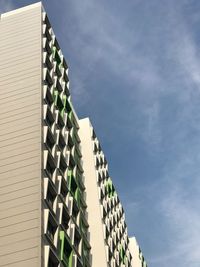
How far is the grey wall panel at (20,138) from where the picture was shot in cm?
3005

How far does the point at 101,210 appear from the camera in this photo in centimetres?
4706

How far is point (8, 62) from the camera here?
46219 mm

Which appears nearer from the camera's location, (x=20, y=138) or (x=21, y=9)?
(x=20, y=138)

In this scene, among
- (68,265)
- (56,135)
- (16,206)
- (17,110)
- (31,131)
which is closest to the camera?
(16,206)

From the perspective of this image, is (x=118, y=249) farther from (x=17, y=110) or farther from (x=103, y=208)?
(x=17, y=110)

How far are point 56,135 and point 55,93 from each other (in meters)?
6.25

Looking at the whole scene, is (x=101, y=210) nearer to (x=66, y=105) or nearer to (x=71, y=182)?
(x=71, y=182)

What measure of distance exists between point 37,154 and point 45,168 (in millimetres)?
1326

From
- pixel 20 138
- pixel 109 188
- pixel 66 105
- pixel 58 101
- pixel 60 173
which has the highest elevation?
pixel 66 105

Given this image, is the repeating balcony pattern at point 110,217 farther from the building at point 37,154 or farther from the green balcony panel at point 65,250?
the green balcony panel at point 65,250

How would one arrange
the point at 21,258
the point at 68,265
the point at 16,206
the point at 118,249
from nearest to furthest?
the point at 21,258 → the point at 16,206 → the point at 68,265 → the point at 118,249

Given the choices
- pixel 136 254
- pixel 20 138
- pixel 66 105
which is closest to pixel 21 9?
pixel 66 105

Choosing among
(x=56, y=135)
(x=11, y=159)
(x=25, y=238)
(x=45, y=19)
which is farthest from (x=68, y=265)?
(x=45, y=19)

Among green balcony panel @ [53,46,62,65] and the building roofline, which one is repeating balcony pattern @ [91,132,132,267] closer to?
green balcony panel @ [53,46,62,65]
